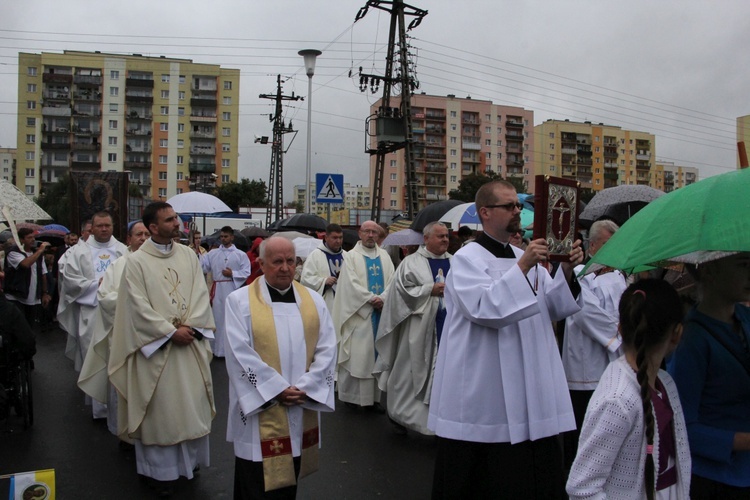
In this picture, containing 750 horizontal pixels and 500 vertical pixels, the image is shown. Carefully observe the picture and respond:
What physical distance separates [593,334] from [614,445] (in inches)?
110

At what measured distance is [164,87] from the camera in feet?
283

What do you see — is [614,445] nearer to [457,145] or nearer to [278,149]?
[278,149]

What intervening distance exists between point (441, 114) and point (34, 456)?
95.6m

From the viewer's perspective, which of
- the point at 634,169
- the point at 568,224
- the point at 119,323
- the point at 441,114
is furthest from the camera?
the point at 634,169

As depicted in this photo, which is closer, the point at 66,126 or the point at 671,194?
the point at 671,194

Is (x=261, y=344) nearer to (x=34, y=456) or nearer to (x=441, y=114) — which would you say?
(x=34, y=456)

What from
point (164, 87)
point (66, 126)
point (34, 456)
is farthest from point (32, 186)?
point (34, 456)

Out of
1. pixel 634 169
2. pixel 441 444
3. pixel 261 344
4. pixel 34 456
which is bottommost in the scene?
pixel 34 456

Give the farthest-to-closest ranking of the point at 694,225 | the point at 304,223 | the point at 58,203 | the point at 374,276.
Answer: the point at 58,203
the point at 304,223
the point at 374,276
the point at 694,225

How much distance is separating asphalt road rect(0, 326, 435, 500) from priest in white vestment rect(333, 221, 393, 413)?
0.94 feet

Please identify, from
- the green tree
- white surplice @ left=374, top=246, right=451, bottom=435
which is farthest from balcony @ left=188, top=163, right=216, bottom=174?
white surplice @ left=374, top=246, right=451, bottom=435

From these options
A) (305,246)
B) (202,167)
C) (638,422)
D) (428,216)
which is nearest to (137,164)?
(202,167)

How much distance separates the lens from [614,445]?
2.24 meters

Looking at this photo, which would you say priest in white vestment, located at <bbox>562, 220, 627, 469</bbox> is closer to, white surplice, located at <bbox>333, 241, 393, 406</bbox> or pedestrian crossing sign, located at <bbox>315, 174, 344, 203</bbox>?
white surplice, located at <bbox>333, 241, 393, 406</bbox>
